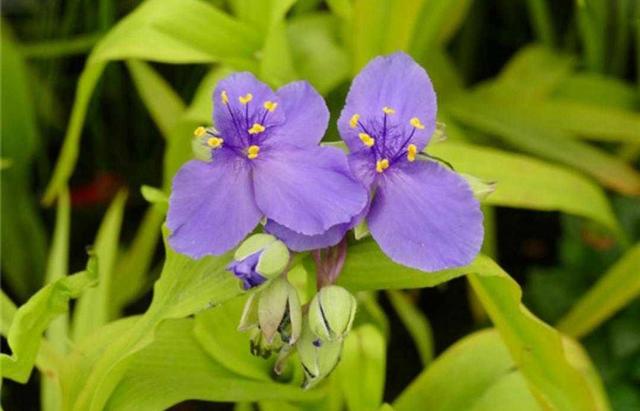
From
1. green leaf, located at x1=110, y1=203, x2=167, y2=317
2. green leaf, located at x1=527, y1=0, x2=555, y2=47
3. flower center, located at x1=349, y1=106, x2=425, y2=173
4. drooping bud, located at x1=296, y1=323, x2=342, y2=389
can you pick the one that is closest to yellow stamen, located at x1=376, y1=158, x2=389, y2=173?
flower center, located at x1=349, y1=106, x2=425, y2=173

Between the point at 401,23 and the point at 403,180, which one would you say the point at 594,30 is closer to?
the point at 401,23

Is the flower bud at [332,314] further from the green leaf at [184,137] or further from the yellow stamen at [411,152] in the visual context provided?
the green leaf at [184,137]

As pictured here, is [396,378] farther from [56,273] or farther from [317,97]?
[317,97]

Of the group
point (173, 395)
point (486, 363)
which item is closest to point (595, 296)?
point (486, 363)

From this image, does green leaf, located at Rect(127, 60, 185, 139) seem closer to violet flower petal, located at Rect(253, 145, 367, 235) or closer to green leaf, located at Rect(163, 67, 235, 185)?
green leaf, located at Rect(163, 67, 235, 185)

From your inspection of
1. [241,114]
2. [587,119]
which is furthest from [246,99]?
[587,119]

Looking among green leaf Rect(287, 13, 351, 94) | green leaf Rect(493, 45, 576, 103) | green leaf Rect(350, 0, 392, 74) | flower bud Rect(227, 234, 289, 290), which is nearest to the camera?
flower bud Rect(227, 234, 289, 290)

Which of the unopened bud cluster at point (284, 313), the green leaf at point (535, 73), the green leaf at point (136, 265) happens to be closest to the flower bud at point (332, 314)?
the unopened bud cluster at point (284, 313)
